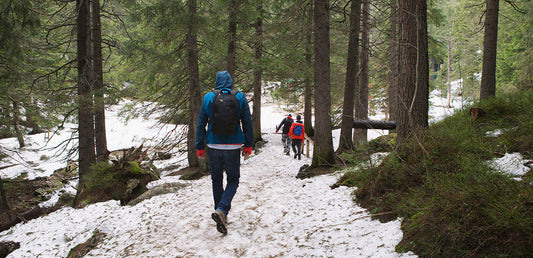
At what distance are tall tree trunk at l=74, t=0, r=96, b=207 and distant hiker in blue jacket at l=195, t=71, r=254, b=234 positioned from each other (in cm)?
546

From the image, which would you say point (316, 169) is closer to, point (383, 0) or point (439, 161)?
point (439, 161)

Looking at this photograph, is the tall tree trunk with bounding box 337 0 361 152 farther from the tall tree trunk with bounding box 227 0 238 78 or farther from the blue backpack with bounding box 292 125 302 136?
the tall tree trunk with bounding box 227 0 238 78

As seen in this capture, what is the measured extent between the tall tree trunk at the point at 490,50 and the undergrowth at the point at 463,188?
392 centimetres

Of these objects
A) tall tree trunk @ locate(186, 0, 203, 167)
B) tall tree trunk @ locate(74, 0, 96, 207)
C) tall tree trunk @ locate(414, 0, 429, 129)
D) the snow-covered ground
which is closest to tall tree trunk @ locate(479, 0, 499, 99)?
the snow-covered ground

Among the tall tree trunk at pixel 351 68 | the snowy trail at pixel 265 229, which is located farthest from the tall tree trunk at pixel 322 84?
the snowy trail at pixel 265 229

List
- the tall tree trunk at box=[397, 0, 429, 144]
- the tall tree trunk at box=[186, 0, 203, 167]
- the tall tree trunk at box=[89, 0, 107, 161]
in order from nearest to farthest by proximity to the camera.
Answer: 1. the tall tree trunk at box=[397, 0, 429, 144]
2. the tall tree trunk at box=[89, 0, 107, 161]
3. the tall tree trunk at box=[186, 0, 203, 167]

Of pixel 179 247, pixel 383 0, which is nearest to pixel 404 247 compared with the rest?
pixel 179 247

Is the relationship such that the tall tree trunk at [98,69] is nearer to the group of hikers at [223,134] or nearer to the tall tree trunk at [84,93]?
the tall tree trunk at [84,93]

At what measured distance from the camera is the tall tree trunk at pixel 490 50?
8.18 meters

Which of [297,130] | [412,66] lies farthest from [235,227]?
[297,130]

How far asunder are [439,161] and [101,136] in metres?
9.50

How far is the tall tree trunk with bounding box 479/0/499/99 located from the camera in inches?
322

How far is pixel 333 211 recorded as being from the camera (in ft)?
14.1

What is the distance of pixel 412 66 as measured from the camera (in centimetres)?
449
